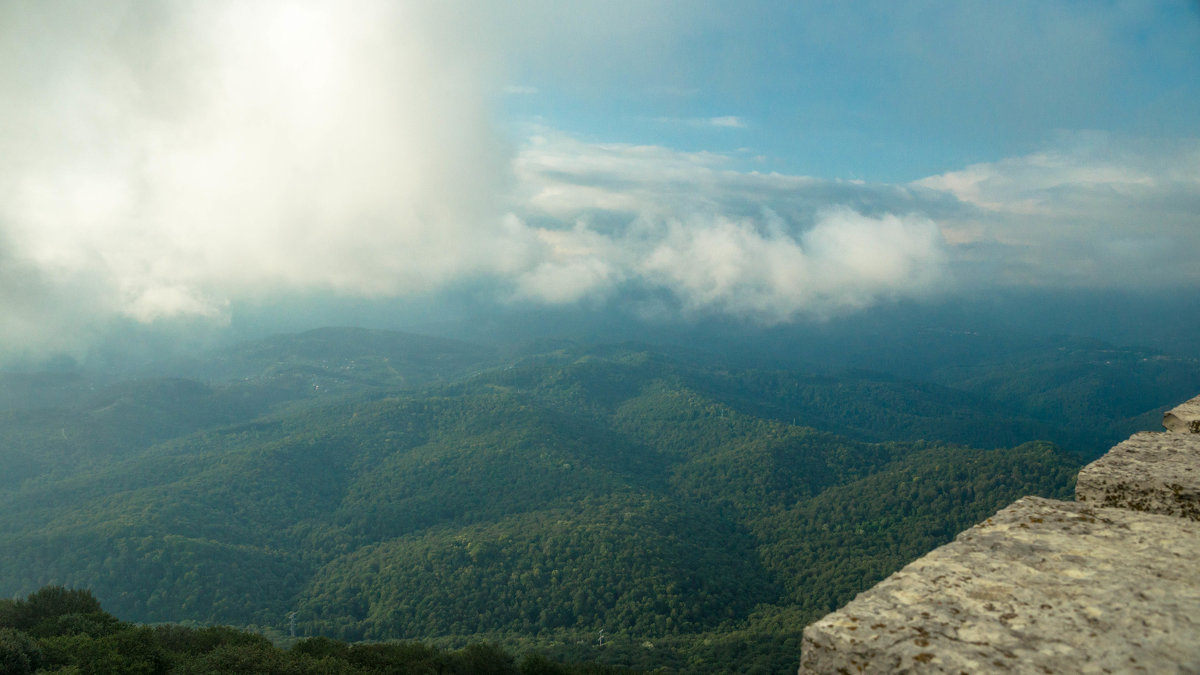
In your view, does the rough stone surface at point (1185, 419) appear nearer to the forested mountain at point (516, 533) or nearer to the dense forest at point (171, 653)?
the dense forest at point (171, 653)

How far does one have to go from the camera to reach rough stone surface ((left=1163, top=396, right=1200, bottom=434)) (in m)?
7.11

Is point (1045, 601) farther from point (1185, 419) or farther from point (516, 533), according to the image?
point (516, 533)

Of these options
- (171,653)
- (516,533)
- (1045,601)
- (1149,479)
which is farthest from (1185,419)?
(516,533)

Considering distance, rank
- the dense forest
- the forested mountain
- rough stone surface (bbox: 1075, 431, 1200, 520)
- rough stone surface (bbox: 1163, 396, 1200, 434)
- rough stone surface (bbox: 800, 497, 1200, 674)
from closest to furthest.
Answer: rough stone surface (bbox: 800, 497, 1200, 674) < rough stone surface (bbox: 1075, 431, 1200, 520) < rough stone surface (bbox: 1163, 396, 1200, 434) < the dense forest < the forested mountain

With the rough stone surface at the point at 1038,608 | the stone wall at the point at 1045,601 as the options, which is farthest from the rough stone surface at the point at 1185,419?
the rough stone surface at the point at 1038,608

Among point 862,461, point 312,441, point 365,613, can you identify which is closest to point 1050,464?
point 862,461

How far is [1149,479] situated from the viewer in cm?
525

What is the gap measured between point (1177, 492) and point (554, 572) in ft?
372

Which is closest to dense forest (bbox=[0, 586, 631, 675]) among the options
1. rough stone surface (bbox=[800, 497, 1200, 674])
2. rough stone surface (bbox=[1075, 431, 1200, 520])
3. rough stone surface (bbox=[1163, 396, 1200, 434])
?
rough stone surface (bbox=[800, 497, 1200, 674])

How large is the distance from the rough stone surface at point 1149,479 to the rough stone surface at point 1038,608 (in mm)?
527

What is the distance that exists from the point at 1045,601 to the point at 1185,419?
6110 millimetres

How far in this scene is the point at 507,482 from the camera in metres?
168

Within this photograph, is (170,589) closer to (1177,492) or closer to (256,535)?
(256,535)

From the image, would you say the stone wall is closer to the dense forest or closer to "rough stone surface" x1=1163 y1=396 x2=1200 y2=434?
"rough stone surface" x1=1163 y1=396 x2=1200 y2=434
